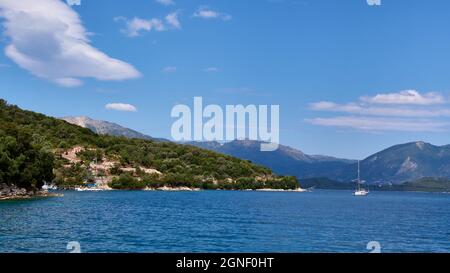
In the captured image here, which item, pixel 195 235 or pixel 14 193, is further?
pixel 14 193

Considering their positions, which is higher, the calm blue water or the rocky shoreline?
the rocky shoreline

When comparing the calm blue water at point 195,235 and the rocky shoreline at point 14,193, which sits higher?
the rocky shoreline at point 14,193

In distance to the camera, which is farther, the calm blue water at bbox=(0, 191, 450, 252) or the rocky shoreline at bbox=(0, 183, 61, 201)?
the rocky shoreline at bbox=(0, 183, 61, 201)

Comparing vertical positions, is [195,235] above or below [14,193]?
below

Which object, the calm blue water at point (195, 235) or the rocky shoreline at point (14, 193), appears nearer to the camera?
the calm blue water at point (195, 235)

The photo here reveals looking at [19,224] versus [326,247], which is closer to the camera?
[326,247]

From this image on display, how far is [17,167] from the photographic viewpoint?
107250mm

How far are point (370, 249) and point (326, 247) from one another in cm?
432
